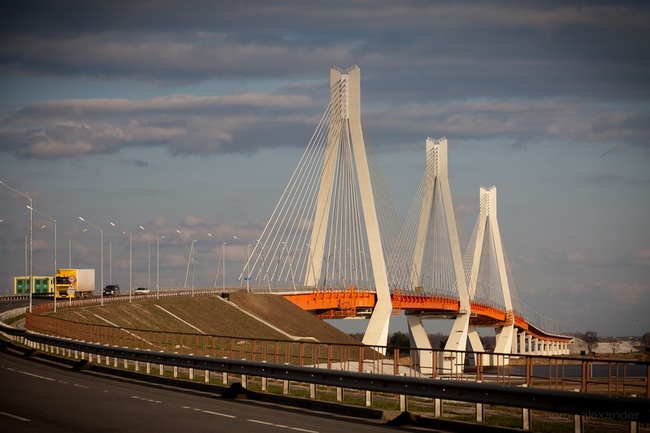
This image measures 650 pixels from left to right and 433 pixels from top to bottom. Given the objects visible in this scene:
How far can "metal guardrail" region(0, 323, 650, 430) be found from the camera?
17.9 meters

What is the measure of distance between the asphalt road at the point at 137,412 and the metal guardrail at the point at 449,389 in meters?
1.04

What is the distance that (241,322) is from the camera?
88125 mm

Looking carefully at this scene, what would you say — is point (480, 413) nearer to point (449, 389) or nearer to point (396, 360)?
point (449, 389)

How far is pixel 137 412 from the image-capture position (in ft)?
74.1

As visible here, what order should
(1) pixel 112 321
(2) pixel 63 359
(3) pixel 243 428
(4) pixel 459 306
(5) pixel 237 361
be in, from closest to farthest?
1. (3) pixel 243 428
2. (5) pixel 237 361
3. (2) pixel 63 359
4. (1) pixel 112 321
5. (4) pixel 459 306

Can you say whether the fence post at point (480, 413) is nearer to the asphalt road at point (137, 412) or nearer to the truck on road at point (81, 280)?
the asphalt road at point (137, 412)

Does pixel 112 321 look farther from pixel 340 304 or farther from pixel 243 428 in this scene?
pixel 243 428

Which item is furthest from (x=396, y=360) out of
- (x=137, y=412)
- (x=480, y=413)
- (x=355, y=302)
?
(x=355, y=302)

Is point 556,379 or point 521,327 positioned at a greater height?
point 556,379

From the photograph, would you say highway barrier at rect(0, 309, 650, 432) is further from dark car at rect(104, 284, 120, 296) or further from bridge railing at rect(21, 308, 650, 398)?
dark car at rect(104, 284, 120, 296)

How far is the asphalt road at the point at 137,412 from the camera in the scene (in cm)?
2003

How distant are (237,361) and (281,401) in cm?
276

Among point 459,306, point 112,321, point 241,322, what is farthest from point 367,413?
point 459,306

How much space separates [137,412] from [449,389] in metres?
6.37
